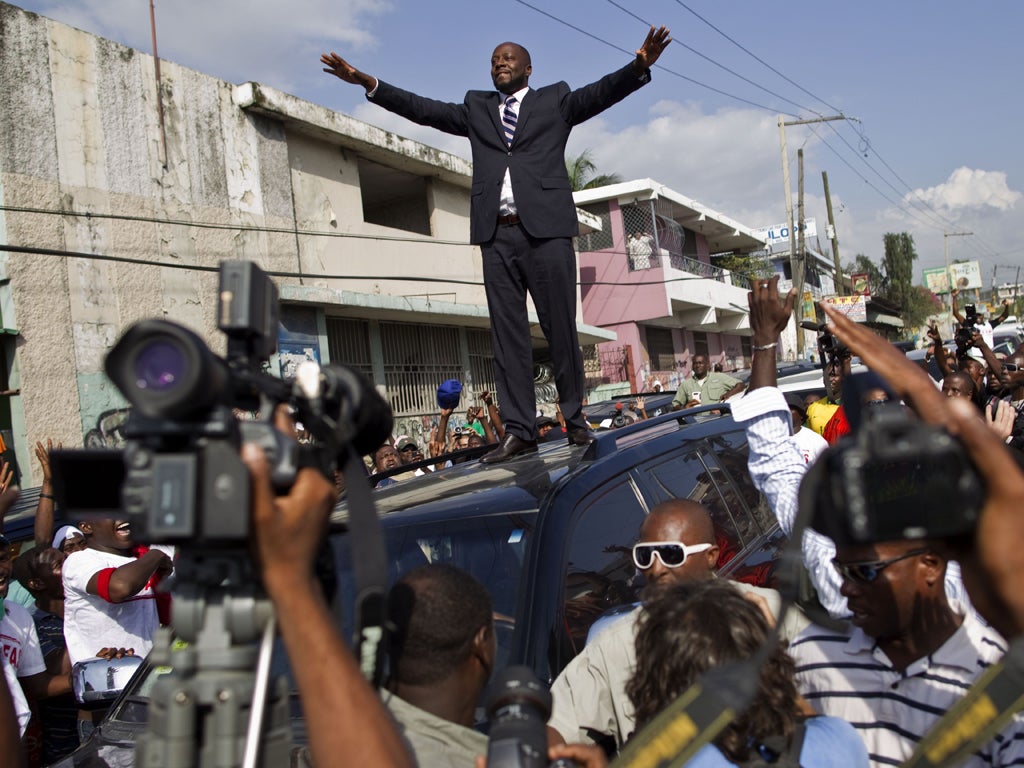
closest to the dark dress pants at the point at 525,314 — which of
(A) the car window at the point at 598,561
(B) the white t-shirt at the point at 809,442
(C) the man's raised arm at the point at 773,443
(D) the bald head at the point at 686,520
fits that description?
(B) the white t-shirt at the point at 809,442

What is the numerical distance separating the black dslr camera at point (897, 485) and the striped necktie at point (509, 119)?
354 centimetres

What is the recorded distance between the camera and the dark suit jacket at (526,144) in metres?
4.36

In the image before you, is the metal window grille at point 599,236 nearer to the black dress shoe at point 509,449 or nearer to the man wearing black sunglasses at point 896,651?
the black dress shoe at point 509,449

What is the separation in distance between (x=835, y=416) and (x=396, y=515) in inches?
135

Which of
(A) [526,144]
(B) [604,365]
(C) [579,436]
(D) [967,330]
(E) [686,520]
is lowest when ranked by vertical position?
(E) [686,520]

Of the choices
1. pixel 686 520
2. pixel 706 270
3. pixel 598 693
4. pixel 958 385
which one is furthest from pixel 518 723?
pixel 706 270

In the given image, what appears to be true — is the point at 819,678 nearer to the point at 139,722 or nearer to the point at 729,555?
the point at 729,555

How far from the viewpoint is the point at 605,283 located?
2239cm

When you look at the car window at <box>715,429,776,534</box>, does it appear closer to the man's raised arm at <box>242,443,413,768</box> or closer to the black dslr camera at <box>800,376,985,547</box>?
the black dslr camera at <box>800,376,985,547</box>

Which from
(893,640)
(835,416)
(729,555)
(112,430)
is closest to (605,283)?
(112,430)

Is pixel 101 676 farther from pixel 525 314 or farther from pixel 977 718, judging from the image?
pixel 977 718

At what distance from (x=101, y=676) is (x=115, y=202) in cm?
767

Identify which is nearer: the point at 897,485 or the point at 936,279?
the point at 897,485

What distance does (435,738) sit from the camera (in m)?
1.81
